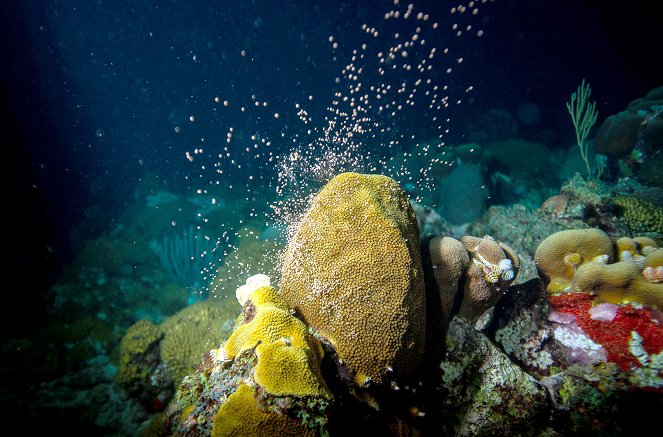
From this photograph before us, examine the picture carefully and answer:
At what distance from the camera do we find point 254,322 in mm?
2428

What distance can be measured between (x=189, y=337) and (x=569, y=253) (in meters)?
6.87

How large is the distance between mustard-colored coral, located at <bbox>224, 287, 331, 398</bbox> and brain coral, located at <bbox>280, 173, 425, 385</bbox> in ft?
1.00

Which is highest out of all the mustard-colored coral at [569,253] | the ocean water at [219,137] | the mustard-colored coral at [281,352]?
the ocean water at [219,137]

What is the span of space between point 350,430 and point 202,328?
16.1ft

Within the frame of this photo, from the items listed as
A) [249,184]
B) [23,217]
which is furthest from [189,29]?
[23,217]

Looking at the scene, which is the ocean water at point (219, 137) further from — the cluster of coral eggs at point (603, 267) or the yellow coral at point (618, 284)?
the yellow coral at point (618, 284)

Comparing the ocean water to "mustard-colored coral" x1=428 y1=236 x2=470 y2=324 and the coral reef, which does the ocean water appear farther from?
"mustard-colored coral" x1=428 y1=236 x2=470 y2=324

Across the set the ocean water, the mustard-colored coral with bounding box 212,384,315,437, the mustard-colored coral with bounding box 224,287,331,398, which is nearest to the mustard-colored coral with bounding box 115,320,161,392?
the ocean water

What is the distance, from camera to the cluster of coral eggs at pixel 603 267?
139 inches

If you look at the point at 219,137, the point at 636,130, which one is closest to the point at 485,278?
the point at 636,130

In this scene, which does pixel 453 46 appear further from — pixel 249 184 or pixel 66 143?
pixel 66 143

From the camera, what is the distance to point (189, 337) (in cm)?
620

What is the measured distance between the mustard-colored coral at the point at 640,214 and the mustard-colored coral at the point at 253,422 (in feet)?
25.7

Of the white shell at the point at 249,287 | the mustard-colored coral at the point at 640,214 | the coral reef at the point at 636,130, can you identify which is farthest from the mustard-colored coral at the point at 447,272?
the coral reef at the point at 636,130
